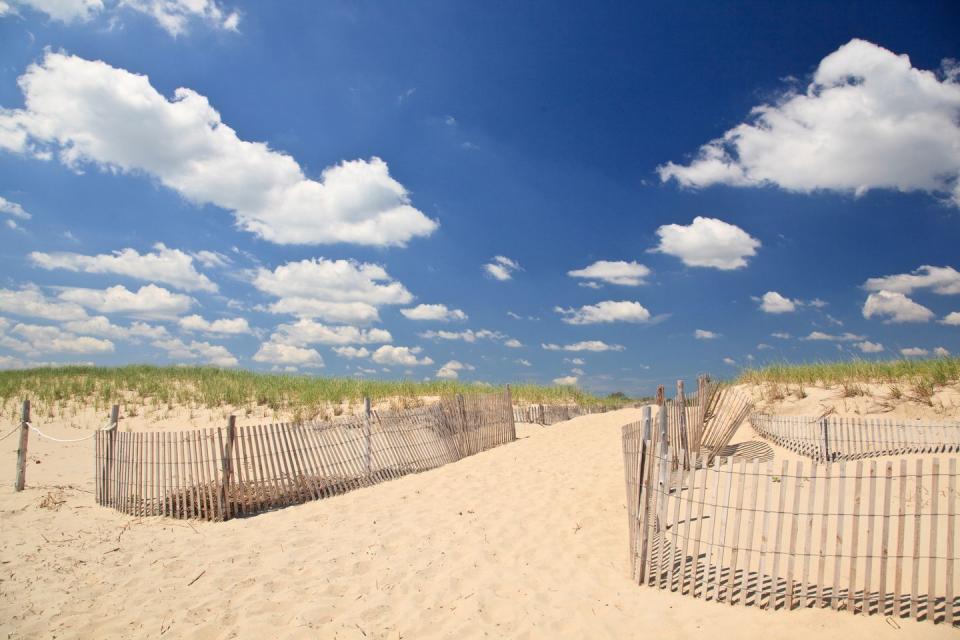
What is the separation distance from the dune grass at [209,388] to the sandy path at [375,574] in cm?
1082

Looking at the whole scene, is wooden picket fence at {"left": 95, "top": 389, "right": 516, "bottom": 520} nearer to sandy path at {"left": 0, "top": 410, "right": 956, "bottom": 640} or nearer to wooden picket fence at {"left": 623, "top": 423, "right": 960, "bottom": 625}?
sandy path at {"left": 0, "top": 410, "right": 956, "bottom": 640}

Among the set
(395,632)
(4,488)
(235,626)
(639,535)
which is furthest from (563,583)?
(4,488)

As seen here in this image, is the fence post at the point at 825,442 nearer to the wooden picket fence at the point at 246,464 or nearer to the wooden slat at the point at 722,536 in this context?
the wooden slat at the point at 722,536

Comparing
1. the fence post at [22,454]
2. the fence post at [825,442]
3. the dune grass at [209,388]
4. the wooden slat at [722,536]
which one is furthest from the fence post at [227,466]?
the fence post at [825,442]

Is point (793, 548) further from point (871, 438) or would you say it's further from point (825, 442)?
point (871, 438)

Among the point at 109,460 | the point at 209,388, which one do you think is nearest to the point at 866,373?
the point at 109,460

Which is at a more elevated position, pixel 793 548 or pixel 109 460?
pixel 793 548

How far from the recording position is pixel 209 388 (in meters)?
22.3

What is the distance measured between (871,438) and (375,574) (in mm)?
11531

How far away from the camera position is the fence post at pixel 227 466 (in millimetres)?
8266

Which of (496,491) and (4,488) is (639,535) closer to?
(496,491)

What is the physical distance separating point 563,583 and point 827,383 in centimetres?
1615

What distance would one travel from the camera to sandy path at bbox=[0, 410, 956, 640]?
480 cm

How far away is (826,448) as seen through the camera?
12094 millimetres
